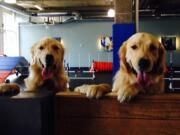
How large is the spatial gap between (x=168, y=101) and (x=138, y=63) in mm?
429

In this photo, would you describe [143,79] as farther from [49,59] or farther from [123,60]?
[49,59]

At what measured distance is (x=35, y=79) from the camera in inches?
90.1

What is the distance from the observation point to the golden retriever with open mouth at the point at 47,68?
2293 millimetres

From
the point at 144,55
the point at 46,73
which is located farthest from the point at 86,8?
the point at 144,55

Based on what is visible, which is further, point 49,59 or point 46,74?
point 49,59

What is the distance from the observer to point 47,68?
8.24 ft

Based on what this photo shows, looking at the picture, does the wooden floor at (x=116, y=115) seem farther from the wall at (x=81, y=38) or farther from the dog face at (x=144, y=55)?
the wall at (x=81, y=38)

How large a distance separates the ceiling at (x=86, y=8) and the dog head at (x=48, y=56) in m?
10.2

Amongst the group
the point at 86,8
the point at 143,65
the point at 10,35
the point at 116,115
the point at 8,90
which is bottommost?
the point at 116,115

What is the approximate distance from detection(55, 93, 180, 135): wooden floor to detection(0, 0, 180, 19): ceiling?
37.8 feet

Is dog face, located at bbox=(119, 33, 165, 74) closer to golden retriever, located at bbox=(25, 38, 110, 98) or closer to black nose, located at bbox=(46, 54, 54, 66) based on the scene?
golden retriever, located at bbox=(25, 38, 110, 98)

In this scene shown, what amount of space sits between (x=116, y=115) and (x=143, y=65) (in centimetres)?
43

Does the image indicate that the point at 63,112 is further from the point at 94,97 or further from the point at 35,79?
the point at 35,79

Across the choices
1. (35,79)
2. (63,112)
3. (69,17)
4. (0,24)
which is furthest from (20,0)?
(63,112)
